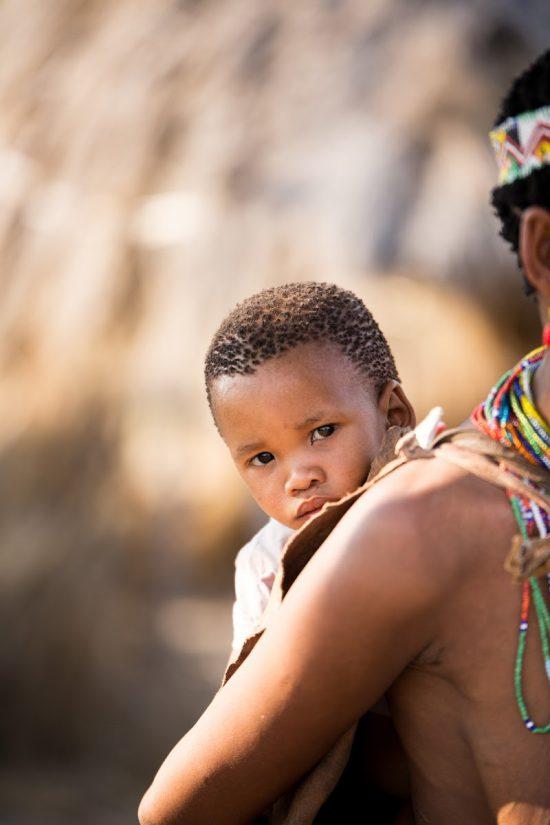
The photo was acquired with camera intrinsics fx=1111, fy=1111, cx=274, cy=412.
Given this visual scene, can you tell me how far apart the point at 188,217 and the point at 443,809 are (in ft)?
9.02

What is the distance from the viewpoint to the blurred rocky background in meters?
3.27

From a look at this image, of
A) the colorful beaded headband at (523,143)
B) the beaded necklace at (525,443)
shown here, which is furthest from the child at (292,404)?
the colorful beaded headband at (523,143)

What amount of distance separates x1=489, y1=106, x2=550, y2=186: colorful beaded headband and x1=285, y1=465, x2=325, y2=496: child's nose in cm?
59

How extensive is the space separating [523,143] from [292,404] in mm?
623

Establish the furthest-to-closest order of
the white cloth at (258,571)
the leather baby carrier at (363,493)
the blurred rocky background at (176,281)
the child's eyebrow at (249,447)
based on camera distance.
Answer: the blurred rocky background at (176,281) → the child's eyebrow at (249,447) → the white cloth at (258,571) → the leather baby carrier at (363,493)

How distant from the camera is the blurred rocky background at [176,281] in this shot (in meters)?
3.27

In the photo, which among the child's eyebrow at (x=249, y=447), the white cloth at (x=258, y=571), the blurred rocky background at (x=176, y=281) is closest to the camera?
the white cloth at (x=258, y=571)

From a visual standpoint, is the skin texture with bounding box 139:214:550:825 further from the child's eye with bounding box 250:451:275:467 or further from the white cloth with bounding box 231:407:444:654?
the child's eye with bounding box 250:451:275:467

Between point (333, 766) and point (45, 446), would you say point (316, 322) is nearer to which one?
point (333, 766)

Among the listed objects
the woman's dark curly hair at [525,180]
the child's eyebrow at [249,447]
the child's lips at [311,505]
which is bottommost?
the child's lips at [311,505]

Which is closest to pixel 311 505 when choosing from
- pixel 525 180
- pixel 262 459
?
pixel 262 459

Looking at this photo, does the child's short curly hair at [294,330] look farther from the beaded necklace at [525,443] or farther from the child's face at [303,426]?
the beaded necklace at [525,443]

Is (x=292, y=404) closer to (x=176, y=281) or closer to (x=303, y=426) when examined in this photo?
(x=303, y=426)

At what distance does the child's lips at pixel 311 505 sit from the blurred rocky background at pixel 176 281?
153 centimetres
